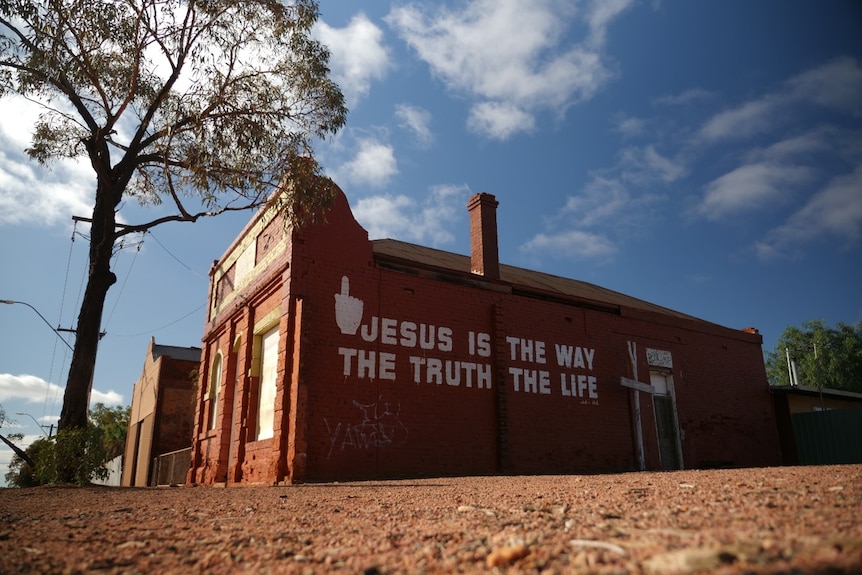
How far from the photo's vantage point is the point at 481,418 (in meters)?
14.5

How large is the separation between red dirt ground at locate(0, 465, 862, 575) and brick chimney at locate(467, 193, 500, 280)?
444 inches

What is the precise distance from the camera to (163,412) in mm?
25781

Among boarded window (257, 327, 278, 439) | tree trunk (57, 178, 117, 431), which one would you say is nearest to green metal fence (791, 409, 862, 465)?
boarded window (257, 327, 278, 439)

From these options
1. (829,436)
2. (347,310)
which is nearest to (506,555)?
(347,310)

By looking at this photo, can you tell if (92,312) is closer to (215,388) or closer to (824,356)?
(215,388)

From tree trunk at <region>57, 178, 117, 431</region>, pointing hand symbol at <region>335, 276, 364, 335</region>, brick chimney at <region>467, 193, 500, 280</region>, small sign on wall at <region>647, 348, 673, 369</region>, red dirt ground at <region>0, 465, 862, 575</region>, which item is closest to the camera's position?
red dirt ground at <region>0, 465, 862, 575</region>

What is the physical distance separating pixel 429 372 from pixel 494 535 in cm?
1075

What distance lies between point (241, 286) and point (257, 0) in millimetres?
7795

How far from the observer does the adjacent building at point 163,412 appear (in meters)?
25.4

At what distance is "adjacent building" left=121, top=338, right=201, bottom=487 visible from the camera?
2539 centimetres

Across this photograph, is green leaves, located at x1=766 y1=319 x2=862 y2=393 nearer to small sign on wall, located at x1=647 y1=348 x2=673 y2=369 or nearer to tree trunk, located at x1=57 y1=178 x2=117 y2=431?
small sign on wall, located at x1=647 y1=348 x2=673 y2=369

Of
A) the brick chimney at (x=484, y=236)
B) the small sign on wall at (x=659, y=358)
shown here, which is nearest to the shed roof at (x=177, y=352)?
the brick chimney at (x=484, y=236)

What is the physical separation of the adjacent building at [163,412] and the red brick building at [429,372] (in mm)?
7730

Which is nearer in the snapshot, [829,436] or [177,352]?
[829,436]
